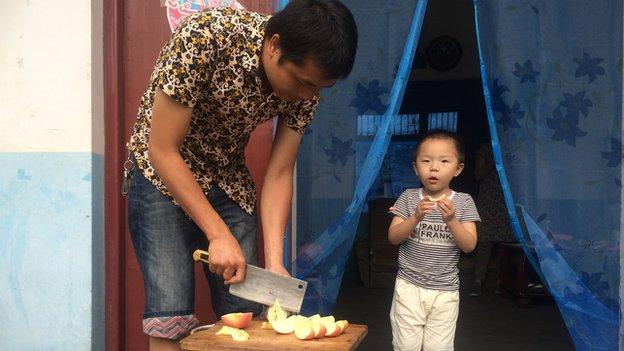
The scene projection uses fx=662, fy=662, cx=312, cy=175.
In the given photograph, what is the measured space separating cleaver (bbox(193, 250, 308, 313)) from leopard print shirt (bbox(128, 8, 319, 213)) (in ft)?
1.12

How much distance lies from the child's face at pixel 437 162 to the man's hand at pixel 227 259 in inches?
48.2

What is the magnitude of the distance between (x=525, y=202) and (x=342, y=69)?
1484mm

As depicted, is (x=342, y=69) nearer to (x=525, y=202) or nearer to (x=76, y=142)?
(x=525, y=202)

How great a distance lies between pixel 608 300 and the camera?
303 cm

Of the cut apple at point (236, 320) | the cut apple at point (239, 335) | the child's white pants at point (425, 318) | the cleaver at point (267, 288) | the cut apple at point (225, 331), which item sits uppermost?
the cleaver at point (267, 288)

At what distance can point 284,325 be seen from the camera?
209cm

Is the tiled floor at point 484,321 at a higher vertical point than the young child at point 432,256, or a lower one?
lower

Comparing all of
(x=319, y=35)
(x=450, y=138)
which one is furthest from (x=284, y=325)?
(x=450, y=138)

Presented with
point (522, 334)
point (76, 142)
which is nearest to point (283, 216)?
point (76, 142)

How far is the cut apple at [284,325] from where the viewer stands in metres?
2.08

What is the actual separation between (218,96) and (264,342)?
2.56 ft

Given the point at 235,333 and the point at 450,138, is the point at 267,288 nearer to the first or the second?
the point at 235,333

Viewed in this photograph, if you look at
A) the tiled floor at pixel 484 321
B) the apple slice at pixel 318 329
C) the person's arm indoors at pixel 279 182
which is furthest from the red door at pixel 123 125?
the tiled floor at pixel 484 321

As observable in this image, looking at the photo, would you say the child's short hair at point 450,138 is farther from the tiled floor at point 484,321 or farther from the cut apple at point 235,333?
the tiled floor at point 484,321
